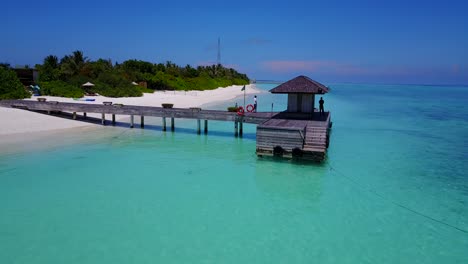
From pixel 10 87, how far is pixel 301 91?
3131 centimetres

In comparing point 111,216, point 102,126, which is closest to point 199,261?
point 111,216

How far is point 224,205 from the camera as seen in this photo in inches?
490

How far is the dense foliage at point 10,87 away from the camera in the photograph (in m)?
34.2

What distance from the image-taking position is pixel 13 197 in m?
12.8

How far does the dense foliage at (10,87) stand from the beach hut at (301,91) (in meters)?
28.6

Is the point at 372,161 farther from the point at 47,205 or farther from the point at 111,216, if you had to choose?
the point at 47,205

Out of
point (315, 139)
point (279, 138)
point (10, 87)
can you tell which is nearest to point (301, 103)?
point (315, 139)

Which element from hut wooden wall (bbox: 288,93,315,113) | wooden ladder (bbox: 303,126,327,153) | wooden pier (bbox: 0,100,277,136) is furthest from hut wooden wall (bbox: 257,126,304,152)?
hut wooden wall (bbox: 288,93,315,113)

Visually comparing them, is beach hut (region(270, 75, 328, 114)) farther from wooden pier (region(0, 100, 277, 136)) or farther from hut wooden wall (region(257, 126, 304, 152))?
hut wooden wall (region(257, 126, 304, 152))

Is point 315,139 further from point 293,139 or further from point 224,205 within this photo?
point 224,205

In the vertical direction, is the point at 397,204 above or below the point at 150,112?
below

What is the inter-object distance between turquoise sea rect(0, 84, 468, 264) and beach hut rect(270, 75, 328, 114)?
343cm

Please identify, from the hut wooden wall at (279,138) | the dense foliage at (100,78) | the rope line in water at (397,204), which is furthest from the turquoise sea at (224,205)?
the dense foliage at (100,78)

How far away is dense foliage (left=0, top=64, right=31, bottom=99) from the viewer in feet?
112
